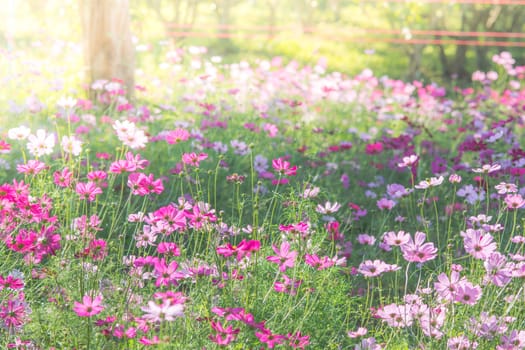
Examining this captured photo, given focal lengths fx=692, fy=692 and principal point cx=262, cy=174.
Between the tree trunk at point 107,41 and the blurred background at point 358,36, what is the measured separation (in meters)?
1.74

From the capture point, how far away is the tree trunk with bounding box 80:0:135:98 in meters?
4.92

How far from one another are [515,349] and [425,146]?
2.81 meters

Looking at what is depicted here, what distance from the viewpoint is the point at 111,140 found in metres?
4.00

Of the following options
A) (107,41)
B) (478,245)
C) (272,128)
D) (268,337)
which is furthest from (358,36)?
(268,337)

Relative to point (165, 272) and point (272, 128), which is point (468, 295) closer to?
point (165, 272)

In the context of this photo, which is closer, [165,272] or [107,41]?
[165,272]

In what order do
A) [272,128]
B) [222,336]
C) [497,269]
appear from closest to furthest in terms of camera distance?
[222,336], [497,269], [272,128]

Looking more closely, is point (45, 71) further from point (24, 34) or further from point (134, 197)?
point (24, 34)

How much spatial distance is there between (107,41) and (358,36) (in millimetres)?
8573

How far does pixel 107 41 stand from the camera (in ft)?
16.5

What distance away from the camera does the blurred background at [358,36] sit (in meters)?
8.34

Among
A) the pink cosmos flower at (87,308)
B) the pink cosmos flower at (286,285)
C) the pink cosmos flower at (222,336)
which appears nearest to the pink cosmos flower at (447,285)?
the pink cosmos flower at (286,285)

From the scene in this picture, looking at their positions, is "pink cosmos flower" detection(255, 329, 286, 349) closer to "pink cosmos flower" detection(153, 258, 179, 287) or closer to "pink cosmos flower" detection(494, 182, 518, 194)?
"pink cosmos flower" detection(153, 258, 179, 287)

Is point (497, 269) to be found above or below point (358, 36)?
above
